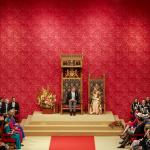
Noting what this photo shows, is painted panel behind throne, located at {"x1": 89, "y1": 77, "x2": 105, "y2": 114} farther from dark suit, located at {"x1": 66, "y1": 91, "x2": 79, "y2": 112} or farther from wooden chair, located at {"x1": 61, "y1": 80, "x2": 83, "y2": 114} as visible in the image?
dark suit, located at {"x1": 66, "y1": 91, "x2": 79, "y2": 112}

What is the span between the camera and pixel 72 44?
24.9m

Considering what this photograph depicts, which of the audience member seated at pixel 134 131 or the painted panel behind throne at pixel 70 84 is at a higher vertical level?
the painted panel behind throne at pixel 70 84

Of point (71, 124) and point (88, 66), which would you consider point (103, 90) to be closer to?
point (88, 66)

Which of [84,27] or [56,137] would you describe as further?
[84,27]

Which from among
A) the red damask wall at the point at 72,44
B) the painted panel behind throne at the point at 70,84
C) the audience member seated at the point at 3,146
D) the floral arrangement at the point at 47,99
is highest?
the red damask wall at the point at 72,44

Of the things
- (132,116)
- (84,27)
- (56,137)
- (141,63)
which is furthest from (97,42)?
(56,137)

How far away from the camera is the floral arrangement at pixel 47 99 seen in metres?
23.8

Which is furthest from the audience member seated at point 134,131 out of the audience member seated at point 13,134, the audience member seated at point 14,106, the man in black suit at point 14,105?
the man in black suit at point 14,105

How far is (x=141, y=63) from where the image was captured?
980 inches

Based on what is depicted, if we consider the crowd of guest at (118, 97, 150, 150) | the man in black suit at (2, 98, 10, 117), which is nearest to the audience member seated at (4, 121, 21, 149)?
the crowd of guest at (118, 97, 150, 150)

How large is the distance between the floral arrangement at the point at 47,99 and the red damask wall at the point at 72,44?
0.68 metres

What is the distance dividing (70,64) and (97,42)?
2.03 metres

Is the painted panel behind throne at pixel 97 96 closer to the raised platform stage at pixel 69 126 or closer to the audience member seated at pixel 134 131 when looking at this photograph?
the raised platform stage at pixel 69 126

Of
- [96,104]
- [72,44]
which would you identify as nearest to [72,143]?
[96,104]
